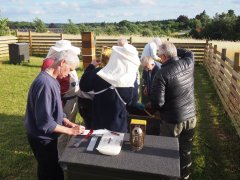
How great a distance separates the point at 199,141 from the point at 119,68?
11.7 ft

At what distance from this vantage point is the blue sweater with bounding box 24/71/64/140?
296 cm

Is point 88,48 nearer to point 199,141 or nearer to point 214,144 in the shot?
Answer: point 199,141

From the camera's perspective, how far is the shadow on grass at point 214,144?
16.5 ft

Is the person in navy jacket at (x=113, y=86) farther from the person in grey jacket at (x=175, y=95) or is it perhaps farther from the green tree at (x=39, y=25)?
the green tree at (x=39, y=25)

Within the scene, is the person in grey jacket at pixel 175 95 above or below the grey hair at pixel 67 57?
below

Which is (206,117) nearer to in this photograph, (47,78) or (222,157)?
(222,157)

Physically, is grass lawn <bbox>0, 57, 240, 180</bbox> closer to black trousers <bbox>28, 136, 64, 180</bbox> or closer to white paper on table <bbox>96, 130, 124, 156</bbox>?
black trousers <bbox>28, 136, 64, 180</bbox>

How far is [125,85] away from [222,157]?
304 centimetres

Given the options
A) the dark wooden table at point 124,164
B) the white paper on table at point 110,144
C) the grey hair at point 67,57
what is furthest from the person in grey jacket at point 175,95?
the grey hair at point 67,57

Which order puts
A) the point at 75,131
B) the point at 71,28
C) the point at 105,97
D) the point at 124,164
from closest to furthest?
the point at 124,164, the point at 75,131, the point at 105,97, the point at 71,28

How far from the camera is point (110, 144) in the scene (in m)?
2.88

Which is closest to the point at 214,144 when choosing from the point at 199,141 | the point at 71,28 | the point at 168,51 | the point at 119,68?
the point at 199,141

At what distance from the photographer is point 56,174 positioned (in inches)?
137

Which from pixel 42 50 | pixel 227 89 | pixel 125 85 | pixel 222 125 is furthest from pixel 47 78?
pixel 42 50
